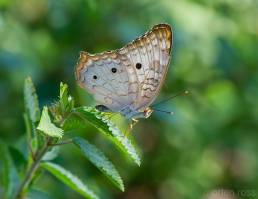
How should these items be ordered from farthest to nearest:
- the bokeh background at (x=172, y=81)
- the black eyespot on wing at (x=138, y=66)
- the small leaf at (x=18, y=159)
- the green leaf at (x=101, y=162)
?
the bokeh background at (x=172, y=81) → the black eyespot on wing at (x=138, y=66) → the small leaf at (x=18, y=159) → the green leaf at (x=101, y=162)

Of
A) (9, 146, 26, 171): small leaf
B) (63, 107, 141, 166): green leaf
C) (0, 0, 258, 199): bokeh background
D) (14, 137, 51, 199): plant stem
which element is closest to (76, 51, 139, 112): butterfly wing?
(9, 146, 26, 171): small leaf

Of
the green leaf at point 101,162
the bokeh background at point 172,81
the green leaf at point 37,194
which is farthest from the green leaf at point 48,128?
the bokeh background at point 172,81

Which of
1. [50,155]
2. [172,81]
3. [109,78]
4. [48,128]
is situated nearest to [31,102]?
[50,155]

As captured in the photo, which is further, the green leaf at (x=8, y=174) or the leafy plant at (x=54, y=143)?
the green leaf at (x=8, y=174)

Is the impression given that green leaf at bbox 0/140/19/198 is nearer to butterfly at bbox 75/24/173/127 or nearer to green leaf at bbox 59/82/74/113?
butterfly at bbox 75/24/173/127

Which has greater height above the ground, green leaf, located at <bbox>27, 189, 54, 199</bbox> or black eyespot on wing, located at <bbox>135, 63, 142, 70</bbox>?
black eyespot on wing, located at <bbox>135, 63, 142, 70</bbox>

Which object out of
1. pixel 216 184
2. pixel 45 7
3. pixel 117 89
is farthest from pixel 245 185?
pixel 117 89

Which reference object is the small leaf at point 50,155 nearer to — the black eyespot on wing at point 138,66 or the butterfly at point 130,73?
the butterfly at point 130,73
